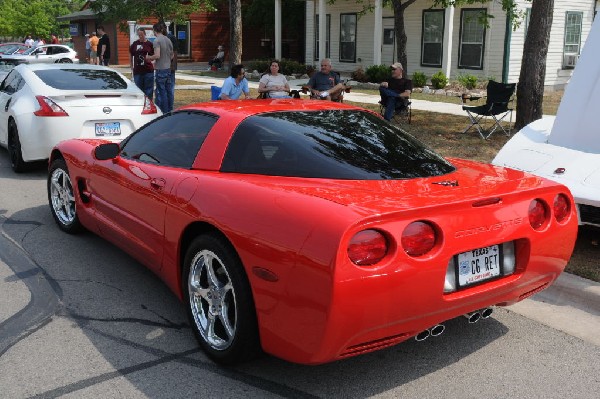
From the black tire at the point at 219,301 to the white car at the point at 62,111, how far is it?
5202 mm

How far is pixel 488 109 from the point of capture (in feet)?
38.1

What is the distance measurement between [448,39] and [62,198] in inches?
669

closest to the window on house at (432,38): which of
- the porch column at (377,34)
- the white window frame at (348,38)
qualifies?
the porch column at (377,34)

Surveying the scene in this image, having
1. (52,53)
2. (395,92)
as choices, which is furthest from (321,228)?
(52,53)

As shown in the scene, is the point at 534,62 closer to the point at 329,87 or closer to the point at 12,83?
the point at 329,87

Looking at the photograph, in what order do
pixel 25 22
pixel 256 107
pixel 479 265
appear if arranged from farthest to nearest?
pixel 25 22 → pixel 256 107 → pixel 479 265

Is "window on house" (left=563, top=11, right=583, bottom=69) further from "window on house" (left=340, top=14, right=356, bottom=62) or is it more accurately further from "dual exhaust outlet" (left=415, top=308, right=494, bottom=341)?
"dual exhaust outlet" (left=415, top=308, right=494, bottom=341)

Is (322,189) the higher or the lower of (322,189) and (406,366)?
the higher

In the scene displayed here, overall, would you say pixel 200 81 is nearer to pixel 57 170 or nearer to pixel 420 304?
pixel 57 170

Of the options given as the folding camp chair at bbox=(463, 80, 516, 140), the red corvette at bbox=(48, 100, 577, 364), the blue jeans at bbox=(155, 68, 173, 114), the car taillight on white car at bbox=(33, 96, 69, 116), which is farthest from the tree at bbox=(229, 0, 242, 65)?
the red corvette at bbox=(48, 100, 577, 364)

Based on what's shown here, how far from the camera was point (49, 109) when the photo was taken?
8.34m

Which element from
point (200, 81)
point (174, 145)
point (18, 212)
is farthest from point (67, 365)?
point (200, 81)

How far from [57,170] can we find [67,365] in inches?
110

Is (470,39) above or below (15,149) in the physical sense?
above
